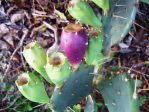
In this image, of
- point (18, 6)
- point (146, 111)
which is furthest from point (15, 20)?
point (146, 111)

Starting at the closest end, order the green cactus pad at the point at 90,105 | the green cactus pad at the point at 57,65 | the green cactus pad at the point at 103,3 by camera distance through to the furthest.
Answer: the green cactus pad at the point at 57,65 → the green cactus pad at the point at 103,3 → the green cactus pad at the point at 90,105

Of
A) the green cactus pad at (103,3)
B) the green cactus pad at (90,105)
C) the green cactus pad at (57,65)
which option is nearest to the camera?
the green cactus pad at (57,65)

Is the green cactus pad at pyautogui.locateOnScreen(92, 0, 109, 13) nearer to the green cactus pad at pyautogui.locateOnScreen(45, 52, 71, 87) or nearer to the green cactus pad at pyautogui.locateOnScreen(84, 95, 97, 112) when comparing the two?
the green cactus pad at pyautogui.locateOnScreen(45, 52, 71, 87)

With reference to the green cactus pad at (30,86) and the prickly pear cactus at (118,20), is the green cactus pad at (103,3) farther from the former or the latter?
the green cactus pad at (30,86)

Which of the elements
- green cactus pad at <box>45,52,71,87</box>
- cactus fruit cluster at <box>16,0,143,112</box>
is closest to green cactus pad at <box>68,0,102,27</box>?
cactus fruit cluster at <box>16,0,143,112</box>

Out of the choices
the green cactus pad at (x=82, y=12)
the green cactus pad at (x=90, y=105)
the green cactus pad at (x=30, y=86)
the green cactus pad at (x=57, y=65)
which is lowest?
the green cactus pad at (x=90, y=105)

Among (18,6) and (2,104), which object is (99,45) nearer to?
(2,104)

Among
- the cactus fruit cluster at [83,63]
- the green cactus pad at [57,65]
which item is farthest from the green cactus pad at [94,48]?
the green cactus pad at [57,65]
